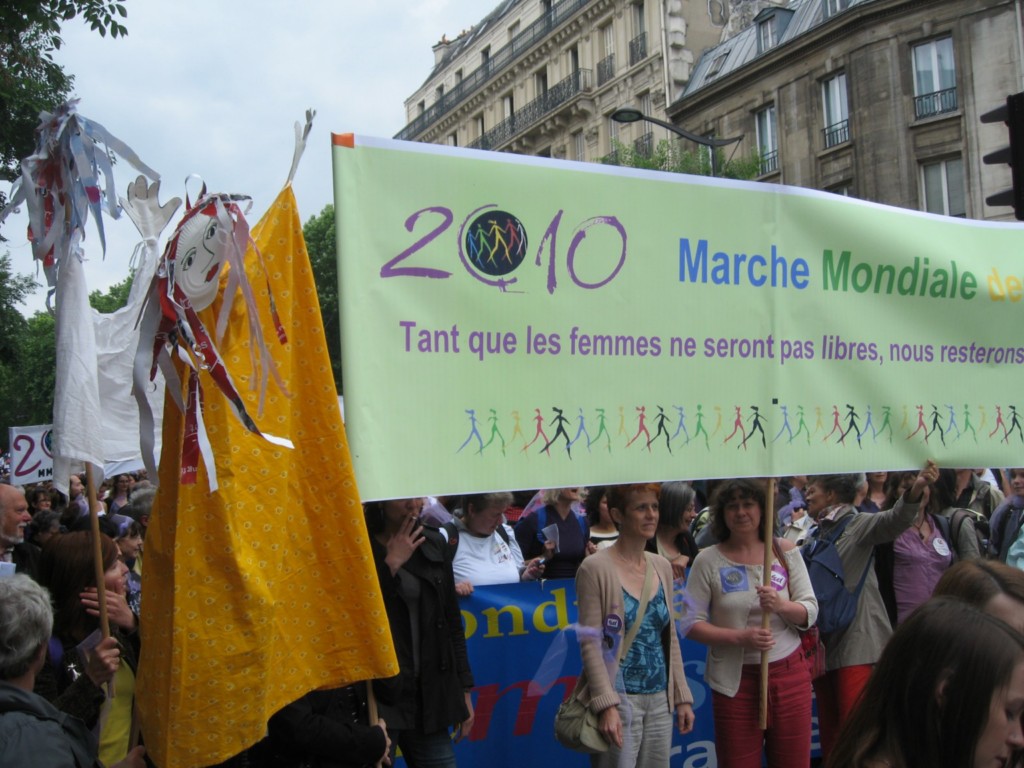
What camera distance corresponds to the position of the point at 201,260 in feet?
9.61

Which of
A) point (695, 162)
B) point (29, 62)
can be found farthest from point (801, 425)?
point (695, 162)

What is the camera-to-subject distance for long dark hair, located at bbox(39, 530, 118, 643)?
3.61 metres

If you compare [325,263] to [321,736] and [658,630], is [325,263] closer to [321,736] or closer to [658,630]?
[658,630]

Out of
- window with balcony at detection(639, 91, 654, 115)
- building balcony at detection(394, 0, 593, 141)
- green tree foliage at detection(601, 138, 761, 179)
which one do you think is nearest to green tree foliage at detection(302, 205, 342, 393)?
building balcony at detection(394, 0, 593, 141)

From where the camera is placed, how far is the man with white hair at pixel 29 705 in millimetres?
2547

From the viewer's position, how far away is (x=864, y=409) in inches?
170

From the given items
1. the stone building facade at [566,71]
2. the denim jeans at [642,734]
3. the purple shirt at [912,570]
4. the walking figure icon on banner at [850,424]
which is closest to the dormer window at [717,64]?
the stone building facade at [566,71]

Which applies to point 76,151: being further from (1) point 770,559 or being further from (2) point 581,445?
(1) point 770,559

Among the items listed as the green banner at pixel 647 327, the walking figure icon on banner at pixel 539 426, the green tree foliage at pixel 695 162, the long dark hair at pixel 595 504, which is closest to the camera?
the green banner at pixel 647 327

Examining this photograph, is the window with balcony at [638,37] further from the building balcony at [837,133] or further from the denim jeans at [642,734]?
the denim jeans at [642,734]

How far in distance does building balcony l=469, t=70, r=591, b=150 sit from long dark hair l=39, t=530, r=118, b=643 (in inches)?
1324

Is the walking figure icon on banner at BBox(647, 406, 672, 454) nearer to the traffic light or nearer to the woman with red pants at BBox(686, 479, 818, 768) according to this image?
the woman with red pants at BBox(686, 479, 818, 768)

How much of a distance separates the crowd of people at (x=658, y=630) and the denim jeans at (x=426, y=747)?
0.01 meters

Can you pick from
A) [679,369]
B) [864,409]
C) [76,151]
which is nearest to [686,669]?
[864,409]
